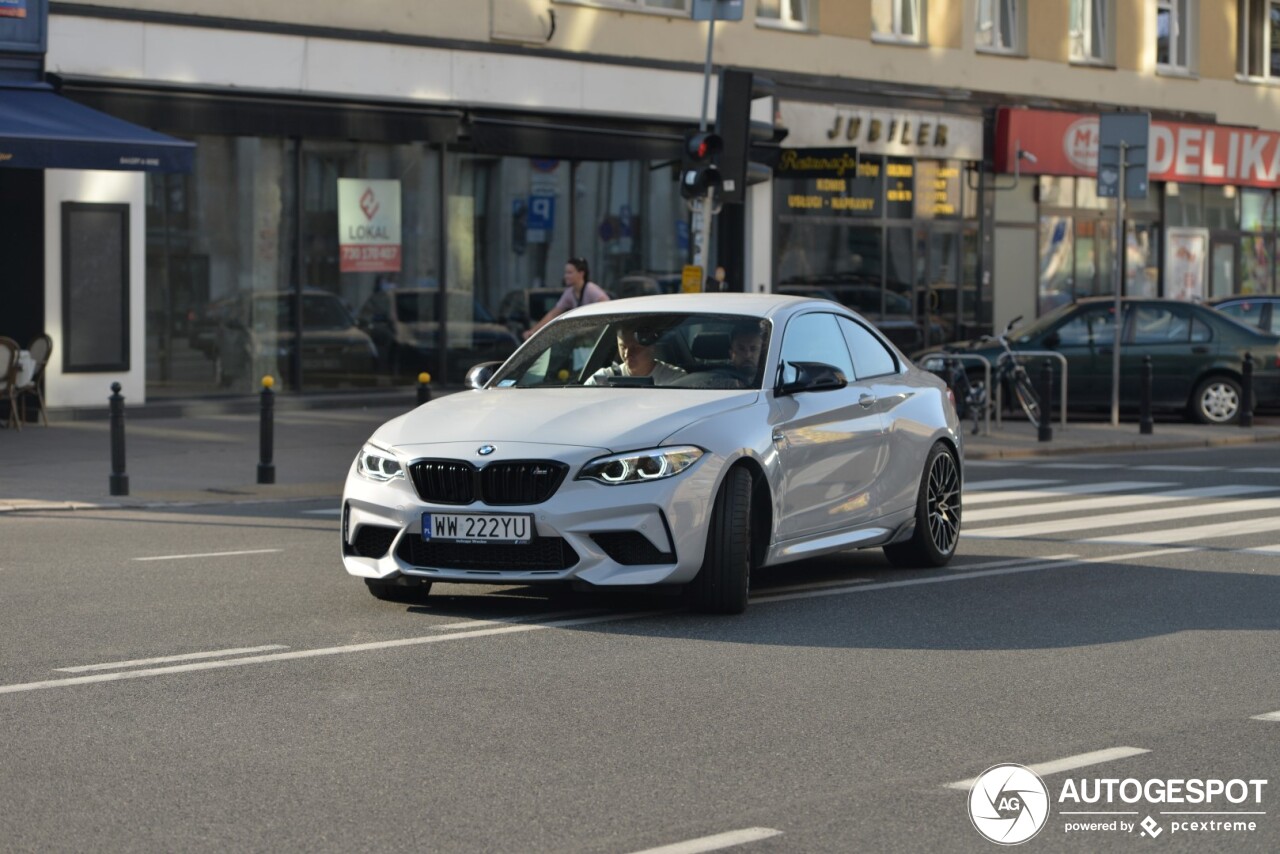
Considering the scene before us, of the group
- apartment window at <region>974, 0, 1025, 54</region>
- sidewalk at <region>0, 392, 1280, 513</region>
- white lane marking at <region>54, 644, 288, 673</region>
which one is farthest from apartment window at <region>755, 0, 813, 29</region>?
white lane marking at <region>54, 644, 288, 673</region>

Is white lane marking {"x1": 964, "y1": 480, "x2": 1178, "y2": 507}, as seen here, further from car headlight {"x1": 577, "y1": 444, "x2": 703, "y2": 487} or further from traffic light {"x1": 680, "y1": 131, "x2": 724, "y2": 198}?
car headlight {"x1": 577, "y1": 444, "x2": 703, "y2": 487}

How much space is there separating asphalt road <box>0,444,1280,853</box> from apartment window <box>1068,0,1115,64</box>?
26205 millimetres

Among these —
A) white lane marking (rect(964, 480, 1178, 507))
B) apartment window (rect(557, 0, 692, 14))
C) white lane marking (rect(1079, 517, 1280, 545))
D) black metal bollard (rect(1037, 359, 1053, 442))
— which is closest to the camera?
white lane marking (rect(1079, 517, 1280, 545))

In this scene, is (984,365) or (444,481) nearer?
(444,481)

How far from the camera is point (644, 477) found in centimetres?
945

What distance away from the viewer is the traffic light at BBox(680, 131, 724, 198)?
2055cm

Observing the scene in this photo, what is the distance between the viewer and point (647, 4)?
29703 millimetres

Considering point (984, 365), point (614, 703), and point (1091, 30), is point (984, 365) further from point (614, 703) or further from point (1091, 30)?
point (614, 703)

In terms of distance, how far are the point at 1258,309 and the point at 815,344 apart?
1856 centimetres

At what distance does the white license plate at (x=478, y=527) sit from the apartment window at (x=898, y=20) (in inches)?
993

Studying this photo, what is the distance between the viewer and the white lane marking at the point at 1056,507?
15180 mm

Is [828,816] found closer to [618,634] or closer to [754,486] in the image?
[618,634]

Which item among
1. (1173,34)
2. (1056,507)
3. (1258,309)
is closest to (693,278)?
(1056,507)

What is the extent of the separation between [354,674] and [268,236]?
57.2 ft
